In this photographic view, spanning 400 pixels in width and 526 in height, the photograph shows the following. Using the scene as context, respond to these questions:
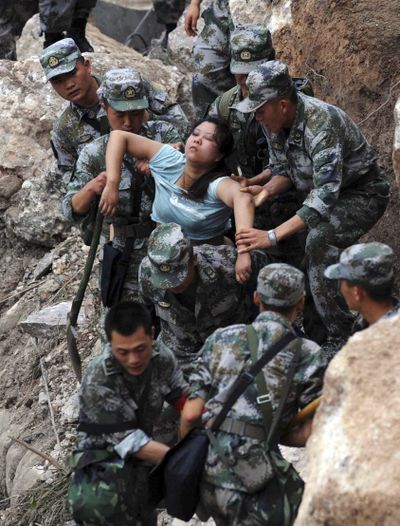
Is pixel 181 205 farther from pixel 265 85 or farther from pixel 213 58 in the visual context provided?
pixel 213 58

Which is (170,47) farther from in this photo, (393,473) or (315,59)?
(393,473)

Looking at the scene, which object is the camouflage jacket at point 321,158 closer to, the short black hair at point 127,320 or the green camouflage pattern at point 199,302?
the green camouflage pattern at point 199,302

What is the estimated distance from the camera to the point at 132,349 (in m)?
5.12

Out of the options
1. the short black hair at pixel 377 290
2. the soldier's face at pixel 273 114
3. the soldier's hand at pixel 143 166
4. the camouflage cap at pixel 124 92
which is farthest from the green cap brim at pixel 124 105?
the short black hair at pixel 377 290

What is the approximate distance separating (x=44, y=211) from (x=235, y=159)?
138 inches

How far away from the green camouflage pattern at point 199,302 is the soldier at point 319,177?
23cm

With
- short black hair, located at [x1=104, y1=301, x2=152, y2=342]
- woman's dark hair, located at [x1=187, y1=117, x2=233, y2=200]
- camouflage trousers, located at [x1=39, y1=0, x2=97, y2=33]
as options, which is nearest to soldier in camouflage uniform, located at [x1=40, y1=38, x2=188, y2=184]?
woman's dark hair, located at [x1=187, y1=117, x2=233, y2=200]

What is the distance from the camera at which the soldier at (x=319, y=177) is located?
238 inches

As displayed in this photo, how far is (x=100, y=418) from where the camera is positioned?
5.17 metres

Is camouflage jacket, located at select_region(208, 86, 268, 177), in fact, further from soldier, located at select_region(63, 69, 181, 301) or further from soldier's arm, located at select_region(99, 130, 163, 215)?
soldier's arm, located at select_region(99, 130, 163, 215)

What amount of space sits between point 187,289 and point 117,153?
92 centimetres

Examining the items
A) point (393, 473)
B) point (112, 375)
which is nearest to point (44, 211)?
point (112, 375)

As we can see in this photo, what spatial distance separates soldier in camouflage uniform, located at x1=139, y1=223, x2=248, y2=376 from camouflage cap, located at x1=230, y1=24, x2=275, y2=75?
1.17m

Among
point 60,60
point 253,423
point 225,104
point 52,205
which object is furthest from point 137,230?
point 52,205
